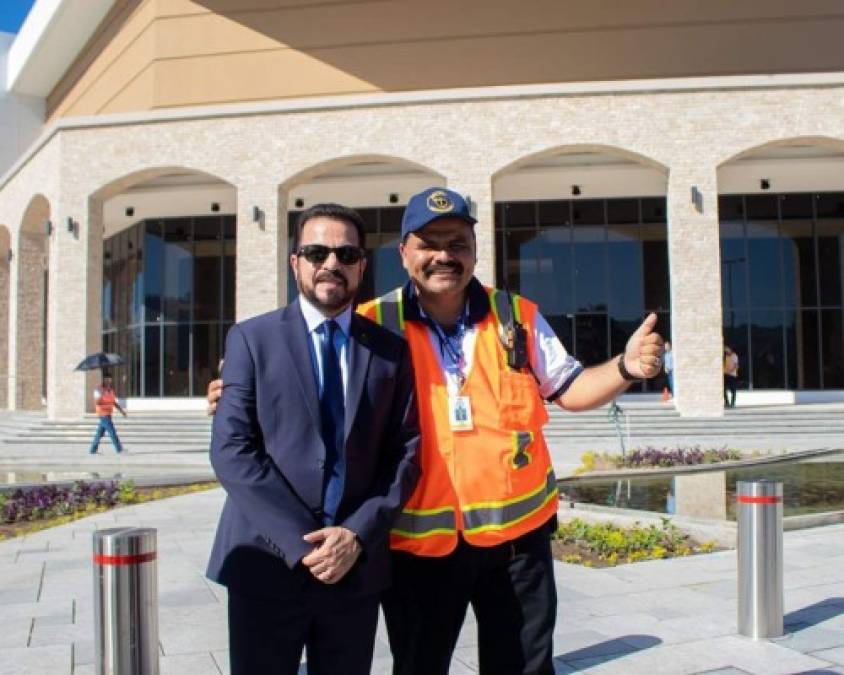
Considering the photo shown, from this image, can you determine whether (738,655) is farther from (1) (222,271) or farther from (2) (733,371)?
(1) (222,271)

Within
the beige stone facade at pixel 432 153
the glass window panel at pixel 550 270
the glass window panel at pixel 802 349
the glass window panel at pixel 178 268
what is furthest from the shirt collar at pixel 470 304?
the glass window panel at pixel 178 268

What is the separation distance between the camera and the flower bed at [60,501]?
30.2ft

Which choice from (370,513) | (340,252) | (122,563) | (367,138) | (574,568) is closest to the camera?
(370,513)

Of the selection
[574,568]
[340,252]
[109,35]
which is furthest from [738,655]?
[109,35]

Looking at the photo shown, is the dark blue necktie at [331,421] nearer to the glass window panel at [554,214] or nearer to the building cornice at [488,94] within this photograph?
the building cornice at [488,94]

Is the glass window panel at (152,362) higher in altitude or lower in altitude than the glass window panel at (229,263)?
lower

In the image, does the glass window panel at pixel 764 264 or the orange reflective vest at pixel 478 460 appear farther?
the glass window panel at pixel 764 264

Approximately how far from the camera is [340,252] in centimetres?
269

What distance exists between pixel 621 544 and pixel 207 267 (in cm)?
2419

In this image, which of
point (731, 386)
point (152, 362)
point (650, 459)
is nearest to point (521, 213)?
point (731, 386)

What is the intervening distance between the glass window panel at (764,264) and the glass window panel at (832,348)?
1659mm

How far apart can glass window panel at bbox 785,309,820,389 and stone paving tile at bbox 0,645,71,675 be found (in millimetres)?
26043

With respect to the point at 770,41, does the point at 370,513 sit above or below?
below

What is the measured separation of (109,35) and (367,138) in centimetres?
1310
